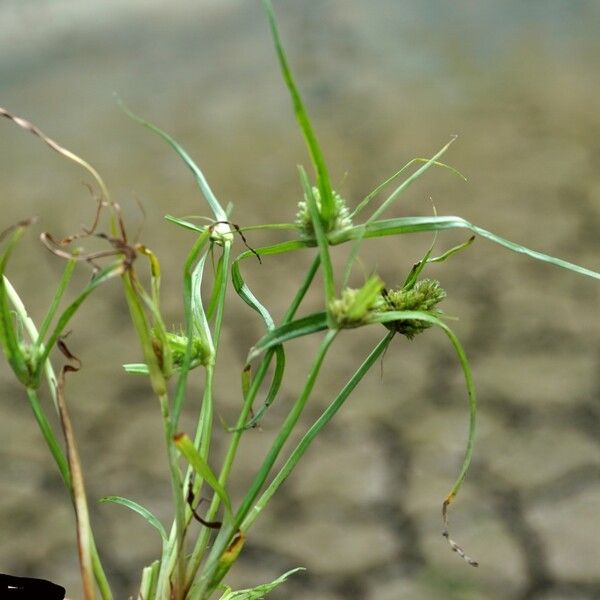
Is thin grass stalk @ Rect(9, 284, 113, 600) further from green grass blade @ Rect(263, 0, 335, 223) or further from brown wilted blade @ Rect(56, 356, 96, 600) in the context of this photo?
green grass blade @ Rect(263, 0, 335, 223)

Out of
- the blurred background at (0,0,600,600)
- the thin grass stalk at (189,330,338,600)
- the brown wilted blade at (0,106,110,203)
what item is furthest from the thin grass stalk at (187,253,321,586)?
A: the blurred background at (0,0,600,600)

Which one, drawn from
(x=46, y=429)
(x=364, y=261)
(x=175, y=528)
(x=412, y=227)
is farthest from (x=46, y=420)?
(x=364, y=261)

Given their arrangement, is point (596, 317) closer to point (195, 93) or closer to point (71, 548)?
point (71, 548)

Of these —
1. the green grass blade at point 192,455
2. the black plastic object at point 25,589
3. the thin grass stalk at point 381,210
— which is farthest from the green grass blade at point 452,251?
the black plastic object at point 25,589

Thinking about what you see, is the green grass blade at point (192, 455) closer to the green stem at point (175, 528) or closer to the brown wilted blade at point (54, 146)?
the green stem at point (175, 528)

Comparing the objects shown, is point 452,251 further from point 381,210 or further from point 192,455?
point 192,455
